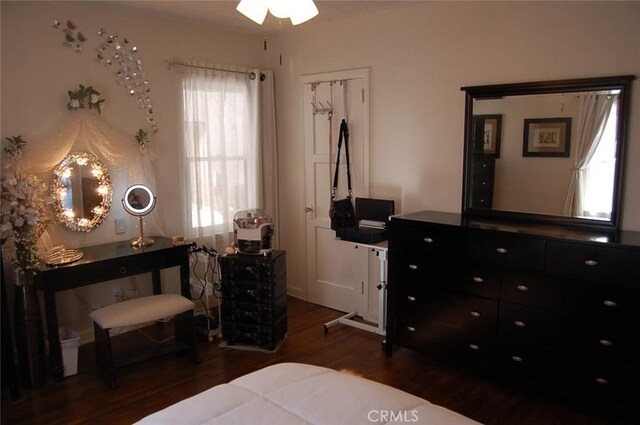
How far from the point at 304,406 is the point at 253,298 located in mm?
2042

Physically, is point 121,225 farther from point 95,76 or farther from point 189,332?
point 95,76

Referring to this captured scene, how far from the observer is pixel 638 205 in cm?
284

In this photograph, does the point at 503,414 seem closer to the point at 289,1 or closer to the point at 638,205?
the point at 638,205

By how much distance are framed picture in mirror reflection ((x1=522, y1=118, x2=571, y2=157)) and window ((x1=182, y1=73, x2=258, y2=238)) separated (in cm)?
251

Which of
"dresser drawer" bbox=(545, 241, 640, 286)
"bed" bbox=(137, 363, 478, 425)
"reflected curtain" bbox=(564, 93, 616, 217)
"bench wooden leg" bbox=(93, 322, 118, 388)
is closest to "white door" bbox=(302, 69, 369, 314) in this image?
"reflected curtain" bbox=(564, 93, 616, 217)

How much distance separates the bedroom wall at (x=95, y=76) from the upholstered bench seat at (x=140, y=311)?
649mm

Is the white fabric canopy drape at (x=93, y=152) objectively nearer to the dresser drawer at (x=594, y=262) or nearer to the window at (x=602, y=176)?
the dresser drawer at (x=594, y=262)

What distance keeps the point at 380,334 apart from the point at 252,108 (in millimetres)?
2434

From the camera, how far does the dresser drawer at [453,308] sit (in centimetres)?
301

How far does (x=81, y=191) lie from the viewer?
356 centimetres

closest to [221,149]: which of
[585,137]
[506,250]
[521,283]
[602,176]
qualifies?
[506,250]

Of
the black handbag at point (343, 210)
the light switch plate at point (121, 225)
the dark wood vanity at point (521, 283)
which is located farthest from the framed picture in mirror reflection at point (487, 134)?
the light switch plate at point (121, 225)

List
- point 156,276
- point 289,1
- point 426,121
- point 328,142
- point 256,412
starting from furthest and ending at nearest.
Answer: point 328,142 → point 156,276 → point 426,121 → point 289,1 → point 256,412

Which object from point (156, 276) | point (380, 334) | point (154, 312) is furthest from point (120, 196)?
point (380, 334)
